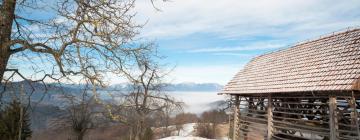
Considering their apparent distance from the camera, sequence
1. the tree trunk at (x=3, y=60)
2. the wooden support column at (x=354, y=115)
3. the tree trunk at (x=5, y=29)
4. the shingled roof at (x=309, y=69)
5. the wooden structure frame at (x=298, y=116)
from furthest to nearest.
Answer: the shingled roof at (x=309, y=69) < the wooden structure frame at (x=298, y=116) < the wooden support column at (x=354, y=115) < the tree trunk at (x=3, y=60) < the tree trunk at (x=5, y=29)

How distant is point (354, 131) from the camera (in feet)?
36.3

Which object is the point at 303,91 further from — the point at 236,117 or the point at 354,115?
the point at 236,117

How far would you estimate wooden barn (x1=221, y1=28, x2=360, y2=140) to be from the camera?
11.8 meters

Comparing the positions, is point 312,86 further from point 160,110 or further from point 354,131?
point 160,110

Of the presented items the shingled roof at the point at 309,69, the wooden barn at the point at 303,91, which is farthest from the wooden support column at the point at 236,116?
the shingled roof at the point at 309,69

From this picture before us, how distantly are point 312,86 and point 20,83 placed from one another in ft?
33.3

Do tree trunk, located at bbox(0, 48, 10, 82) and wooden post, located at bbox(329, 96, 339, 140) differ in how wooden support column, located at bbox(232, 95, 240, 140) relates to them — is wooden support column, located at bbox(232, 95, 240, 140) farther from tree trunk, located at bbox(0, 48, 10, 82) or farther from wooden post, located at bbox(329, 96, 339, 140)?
tree trunk, located at bbox(0, 48, 10, 82)

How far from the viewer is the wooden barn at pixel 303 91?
11.8 meters

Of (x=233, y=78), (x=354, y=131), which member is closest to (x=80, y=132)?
(x=233, y=78)

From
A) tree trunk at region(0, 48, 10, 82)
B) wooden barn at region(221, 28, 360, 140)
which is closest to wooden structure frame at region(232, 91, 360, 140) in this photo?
wooden barn at region(221, 28, 360, 140)

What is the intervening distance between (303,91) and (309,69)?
5.71ft

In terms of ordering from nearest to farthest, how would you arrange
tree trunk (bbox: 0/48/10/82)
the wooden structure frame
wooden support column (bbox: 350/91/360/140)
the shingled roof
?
1. tree trunk (bbox: 0/48/10/82)
2. wooden support column (bbox: 350/91/360/140)
3. the wooden structure frame
4. the shingled roof

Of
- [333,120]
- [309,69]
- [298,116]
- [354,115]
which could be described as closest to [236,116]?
[298,116]

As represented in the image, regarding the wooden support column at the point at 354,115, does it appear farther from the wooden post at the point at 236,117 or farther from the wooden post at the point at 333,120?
the wooden post at the point at 236,117
